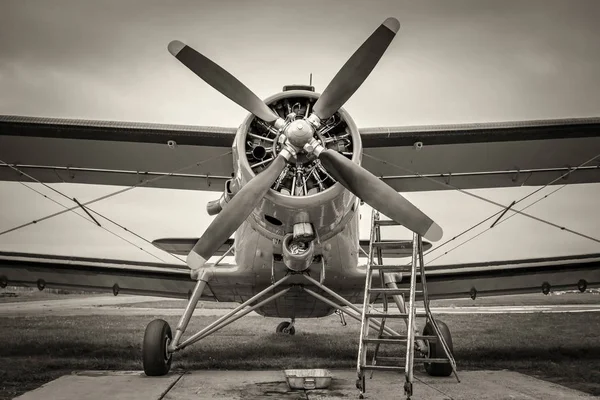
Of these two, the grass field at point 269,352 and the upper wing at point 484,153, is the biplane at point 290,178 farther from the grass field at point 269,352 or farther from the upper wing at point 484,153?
the grass field at point 269,352

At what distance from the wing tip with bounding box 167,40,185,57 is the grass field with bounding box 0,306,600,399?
427 centimetres

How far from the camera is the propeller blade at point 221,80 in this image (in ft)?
22.8

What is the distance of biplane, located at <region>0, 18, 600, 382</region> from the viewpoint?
682cm

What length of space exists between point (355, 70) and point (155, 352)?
4495mm

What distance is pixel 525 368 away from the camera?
880cm

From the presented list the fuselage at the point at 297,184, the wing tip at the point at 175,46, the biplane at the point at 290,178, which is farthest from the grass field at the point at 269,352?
the wing tip at the point at 175,46

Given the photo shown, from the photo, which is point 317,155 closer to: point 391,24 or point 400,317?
point 391,24

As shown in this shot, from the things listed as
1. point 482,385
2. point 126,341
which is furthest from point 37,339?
point 482,385

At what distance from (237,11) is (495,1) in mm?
5467

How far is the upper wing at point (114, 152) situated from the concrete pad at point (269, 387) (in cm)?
287

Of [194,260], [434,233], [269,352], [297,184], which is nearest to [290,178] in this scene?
[297,184]

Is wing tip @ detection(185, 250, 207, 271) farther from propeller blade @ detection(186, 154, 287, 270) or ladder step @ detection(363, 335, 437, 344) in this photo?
ladder step @ detection(363, 335, 437, 344)

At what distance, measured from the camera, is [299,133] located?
6.53m

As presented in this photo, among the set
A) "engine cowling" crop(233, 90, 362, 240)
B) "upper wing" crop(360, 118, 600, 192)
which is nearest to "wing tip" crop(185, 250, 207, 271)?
"engine cowling" crop(233, 90, 362, 240)
